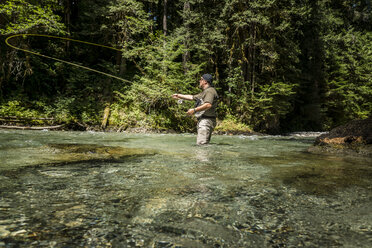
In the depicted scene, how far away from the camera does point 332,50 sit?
20.7m

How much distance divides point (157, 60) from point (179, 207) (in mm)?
14769

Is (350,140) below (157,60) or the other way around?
below

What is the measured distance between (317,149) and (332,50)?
18273mm

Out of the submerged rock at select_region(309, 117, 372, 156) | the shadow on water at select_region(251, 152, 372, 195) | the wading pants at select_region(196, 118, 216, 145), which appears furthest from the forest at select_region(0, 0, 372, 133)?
the shadow on water at select_region(251, 152, 372, 195)

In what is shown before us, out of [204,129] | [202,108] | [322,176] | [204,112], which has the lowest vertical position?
[322,176]

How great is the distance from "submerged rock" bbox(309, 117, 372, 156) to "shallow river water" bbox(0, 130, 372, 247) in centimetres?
288

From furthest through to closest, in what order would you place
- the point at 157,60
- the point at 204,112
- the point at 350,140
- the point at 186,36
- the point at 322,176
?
the point at 186,36 → the point at 157,60 → the point at 204,112 → the point at 350,140 → the point at 322,176

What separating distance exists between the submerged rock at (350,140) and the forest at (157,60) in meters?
8.59

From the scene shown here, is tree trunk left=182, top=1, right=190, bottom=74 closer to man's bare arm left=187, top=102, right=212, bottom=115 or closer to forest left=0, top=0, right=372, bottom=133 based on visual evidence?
forest left=0, top=0, right=372, bottom=133

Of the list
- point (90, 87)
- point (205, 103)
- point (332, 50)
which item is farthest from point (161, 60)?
point (332, 50)

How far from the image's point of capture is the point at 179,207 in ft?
6.47

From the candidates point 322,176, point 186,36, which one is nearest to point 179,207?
point 322,176

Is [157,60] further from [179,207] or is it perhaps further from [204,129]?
[179,207]

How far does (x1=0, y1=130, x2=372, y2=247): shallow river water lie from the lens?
1.47 m
